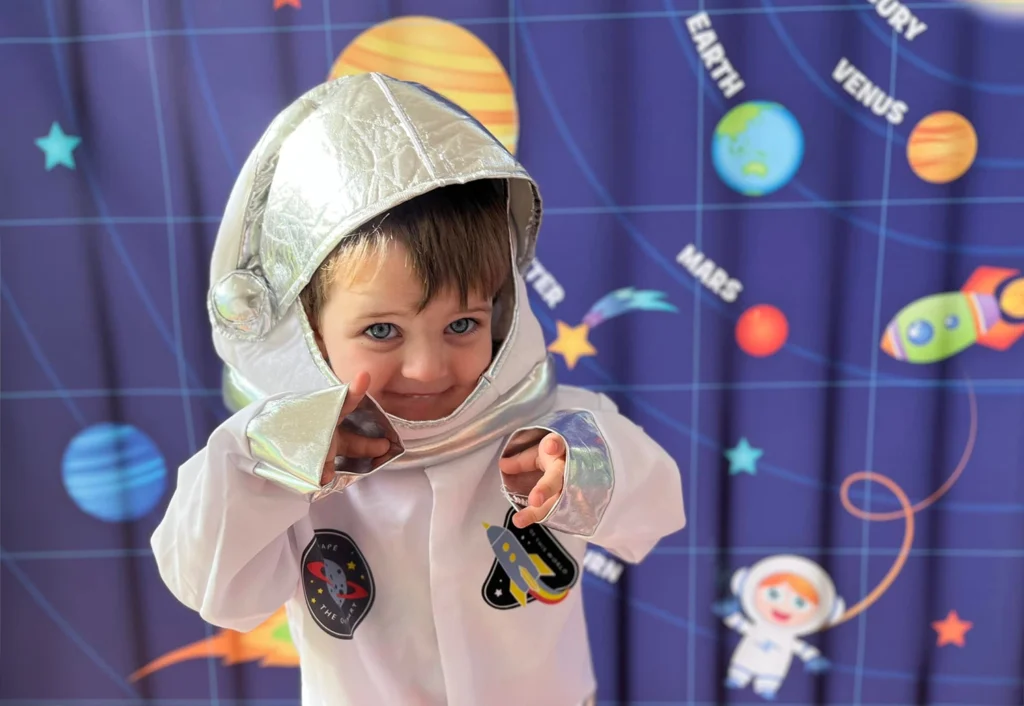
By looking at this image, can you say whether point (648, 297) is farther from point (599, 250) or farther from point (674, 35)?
point (674, 35)

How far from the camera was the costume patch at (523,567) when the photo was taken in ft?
2.78

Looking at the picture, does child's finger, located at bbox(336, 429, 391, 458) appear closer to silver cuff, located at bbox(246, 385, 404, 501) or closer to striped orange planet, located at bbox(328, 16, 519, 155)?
silver cuff, located at bbox(246, 385, 404, 501)

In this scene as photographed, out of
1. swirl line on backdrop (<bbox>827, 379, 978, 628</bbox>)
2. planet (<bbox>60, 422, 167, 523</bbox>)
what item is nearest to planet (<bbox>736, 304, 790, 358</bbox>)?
swirl line on backdrop (<bbox>827, 379, 978, 628</bbox>)

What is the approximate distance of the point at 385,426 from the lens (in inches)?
28.6

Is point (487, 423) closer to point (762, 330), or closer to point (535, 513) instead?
point (535, 513)

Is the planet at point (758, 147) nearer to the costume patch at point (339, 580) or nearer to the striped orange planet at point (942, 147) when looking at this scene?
the striped orange planet at point (942, 147)

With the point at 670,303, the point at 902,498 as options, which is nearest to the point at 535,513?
the point at 670,303

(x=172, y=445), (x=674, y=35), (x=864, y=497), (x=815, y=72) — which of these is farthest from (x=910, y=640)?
(x=172, y=445)

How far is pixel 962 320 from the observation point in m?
1.27

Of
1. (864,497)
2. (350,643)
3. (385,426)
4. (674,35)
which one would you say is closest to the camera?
(385,426)

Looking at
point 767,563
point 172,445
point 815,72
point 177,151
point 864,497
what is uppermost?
point 815,72

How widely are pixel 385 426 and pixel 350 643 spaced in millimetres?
280

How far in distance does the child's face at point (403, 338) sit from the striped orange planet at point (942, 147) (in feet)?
2.79

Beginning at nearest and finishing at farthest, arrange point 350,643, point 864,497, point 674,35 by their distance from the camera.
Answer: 1. point 350,643
2. point 674,35
3. point 864,497
